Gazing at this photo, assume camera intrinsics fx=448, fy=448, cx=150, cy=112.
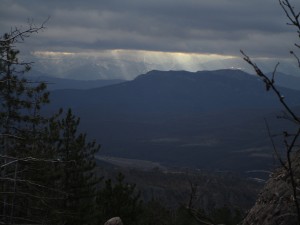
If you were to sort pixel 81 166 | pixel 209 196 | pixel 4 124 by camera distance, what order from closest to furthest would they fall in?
pixel 4 124
pixel 81 166
pixel 209 196

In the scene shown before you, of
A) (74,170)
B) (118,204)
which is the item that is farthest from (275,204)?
(118,204)

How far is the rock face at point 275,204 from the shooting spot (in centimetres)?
597

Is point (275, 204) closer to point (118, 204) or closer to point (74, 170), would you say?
point (74, 170)

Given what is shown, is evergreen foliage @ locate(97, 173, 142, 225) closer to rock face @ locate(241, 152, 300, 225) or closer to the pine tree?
the pine tree

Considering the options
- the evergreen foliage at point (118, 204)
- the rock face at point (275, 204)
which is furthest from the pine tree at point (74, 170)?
the rock face at point (275, 204)

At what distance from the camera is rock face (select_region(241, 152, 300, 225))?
5.97 m

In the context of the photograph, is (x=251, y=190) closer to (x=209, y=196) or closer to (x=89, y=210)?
(x=209, y=196)

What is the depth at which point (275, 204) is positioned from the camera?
6.25m

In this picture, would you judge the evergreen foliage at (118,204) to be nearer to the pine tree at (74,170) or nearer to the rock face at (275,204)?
the pine tree at (74,170)

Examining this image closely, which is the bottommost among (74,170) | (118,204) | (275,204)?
(118,204)

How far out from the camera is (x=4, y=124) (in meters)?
16.3

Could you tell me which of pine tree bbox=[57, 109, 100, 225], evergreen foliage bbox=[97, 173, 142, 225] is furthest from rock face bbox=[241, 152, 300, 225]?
evergreen foliage bbox=[97, 173, 142, 225]

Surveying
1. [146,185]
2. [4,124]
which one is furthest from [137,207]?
[146,185]

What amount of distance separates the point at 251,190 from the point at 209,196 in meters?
23.3
